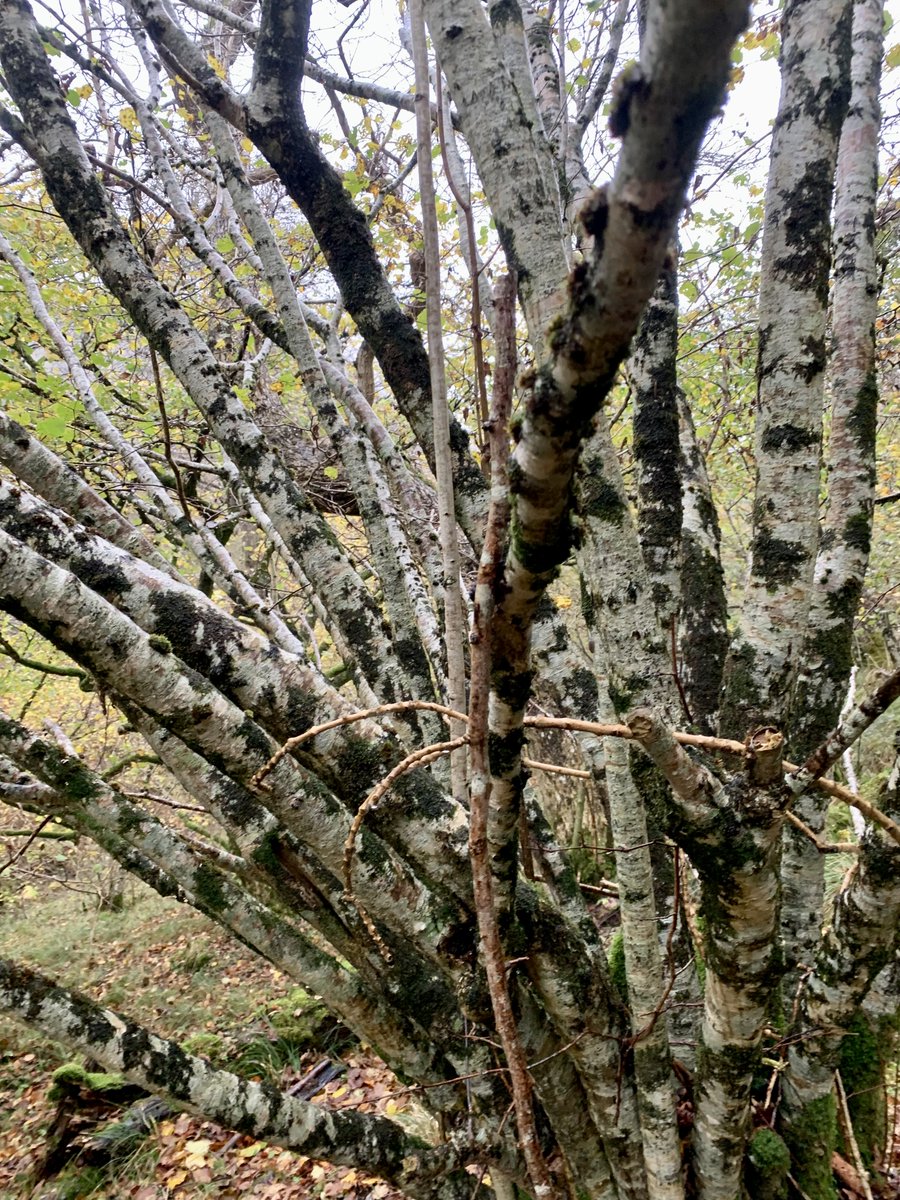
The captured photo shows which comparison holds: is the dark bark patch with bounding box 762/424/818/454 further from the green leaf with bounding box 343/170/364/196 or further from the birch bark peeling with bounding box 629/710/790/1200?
the green leaf with bounding box 343/170/364/196

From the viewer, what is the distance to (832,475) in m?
2.48

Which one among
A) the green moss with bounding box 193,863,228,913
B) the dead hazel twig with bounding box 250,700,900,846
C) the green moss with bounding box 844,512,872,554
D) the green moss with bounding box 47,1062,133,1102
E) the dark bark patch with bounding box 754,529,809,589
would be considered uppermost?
the green moss with bounding box 844,512,872,554

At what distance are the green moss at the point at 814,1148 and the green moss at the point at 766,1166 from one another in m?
0.06

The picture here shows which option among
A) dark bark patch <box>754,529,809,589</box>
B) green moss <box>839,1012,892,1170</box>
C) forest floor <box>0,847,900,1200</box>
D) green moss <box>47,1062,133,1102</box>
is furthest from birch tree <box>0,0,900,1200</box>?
green moss <box>47,1062,133,1102</box>

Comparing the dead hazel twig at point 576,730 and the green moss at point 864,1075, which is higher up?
the dead hazel twig at point 576,730

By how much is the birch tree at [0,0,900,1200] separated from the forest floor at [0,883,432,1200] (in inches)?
32.0

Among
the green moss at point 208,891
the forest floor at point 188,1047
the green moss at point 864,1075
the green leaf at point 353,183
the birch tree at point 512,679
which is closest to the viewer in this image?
the birch tree at point 512,679

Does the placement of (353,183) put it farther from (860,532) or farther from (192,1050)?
A: (192,1050)

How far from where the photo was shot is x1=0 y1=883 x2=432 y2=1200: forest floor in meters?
4.22

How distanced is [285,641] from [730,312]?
5.73 meters

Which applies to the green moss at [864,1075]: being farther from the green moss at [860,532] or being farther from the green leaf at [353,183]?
the green leaf at [353,183]

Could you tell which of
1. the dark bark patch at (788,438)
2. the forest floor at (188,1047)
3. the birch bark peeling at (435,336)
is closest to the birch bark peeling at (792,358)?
the dark bark patch at (788,438)

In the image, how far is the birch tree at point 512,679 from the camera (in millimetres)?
1389

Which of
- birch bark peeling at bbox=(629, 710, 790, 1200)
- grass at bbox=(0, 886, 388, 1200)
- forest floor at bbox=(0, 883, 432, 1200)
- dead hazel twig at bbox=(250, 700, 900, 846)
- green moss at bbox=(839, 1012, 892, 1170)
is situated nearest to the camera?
dead hazel twig at bbox=(250, 700, 900, 846)
